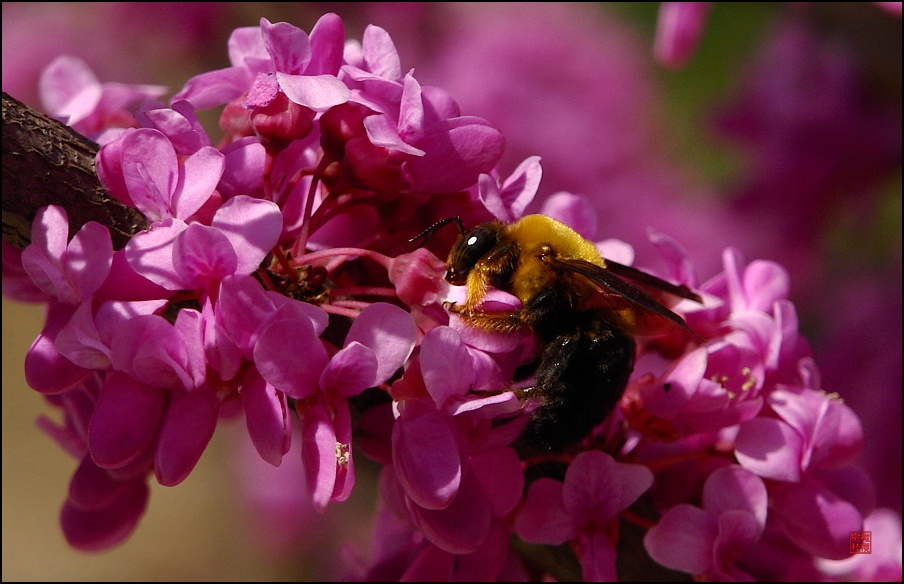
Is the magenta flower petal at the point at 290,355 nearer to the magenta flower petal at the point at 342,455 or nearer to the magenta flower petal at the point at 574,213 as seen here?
the magenta flower petal at the point at 342,455

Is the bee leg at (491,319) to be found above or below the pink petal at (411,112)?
below

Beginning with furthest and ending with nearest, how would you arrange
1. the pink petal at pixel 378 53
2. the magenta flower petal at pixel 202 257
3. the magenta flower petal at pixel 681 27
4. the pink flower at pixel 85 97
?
the magenta flower petal at pixel 681 27 → the pink flower at pixel 85 97 → the pink petal at pixel 378 53 → the magenta flower petal at pixel 202 257

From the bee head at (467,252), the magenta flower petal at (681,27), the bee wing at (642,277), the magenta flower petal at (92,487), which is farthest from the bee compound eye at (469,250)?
the magenta flower petal at (681,27)

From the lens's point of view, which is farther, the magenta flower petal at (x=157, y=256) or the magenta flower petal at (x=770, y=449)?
the magenta flower petal at (x=770, y=449)

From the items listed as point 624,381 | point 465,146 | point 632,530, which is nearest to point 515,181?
point 465,146

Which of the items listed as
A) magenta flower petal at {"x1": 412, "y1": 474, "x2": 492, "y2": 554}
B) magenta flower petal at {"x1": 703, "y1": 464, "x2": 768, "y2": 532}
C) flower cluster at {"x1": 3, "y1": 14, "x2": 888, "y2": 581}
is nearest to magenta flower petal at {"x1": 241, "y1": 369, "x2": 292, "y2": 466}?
flower cluster at {"x1": 3, "y1": 14, "x2": 888, "y2": 581}

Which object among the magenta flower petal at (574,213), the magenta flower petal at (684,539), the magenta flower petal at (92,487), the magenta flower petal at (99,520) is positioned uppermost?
the magenta flower petal at (574,213)

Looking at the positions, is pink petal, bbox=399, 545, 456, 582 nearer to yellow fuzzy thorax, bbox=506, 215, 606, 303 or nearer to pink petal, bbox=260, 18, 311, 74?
yellow fuzzy thorax, bbox=506, 215, 606, 303

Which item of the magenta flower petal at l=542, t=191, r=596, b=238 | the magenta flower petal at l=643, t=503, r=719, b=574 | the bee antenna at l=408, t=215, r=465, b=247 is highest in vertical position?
the bee antenna at l=408, t=215, r=465, b=247
